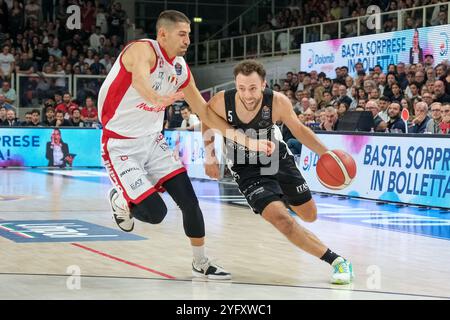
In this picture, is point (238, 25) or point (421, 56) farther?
point (238, 25)

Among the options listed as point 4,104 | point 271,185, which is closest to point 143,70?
point 271,185

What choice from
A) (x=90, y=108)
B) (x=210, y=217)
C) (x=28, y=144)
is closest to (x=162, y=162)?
(x=210, y=217)

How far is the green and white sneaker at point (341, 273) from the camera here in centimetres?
721

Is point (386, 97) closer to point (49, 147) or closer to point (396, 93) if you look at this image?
point (396, 93)

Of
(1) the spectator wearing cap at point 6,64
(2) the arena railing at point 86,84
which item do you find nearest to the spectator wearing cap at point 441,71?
(2) the arena railing at point 86,84

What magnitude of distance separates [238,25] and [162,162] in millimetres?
25707

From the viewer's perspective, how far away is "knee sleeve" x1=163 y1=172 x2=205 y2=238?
24.1 feet

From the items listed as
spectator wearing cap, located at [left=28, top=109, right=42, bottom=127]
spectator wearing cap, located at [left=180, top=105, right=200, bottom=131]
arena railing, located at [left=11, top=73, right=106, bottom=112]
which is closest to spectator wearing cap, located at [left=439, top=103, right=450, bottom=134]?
spectator wearing cap, located at [left=180, top=105, right=200, bottom=131]

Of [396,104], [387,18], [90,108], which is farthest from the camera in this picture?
[90,108]

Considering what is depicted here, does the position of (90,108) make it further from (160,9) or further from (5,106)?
(160,9)

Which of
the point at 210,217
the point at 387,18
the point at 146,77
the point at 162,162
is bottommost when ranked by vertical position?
the point at 210,217

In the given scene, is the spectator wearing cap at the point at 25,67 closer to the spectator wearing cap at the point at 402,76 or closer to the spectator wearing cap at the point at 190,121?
the spectator wearing cap at the point at 190,121

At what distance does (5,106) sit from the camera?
22.8 metres

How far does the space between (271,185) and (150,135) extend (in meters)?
1.17
